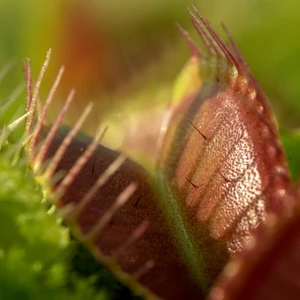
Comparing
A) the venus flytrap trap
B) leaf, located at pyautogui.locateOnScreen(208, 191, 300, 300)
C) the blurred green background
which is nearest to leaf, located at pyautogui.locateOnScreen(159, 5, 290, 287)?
the venus flytrap trap

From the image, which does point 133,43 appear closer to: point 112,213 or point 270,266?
point 112,213

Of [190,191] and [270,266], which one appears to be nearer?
[270,266]

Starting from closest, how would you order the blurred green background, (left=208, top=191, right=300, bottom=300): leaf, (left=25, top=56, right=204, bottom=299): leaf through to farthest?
(left=208, top=191, right=300, bottom=300): leaf < (left=25, top=56, right=204, bottom=299): leaf < the blurred green background

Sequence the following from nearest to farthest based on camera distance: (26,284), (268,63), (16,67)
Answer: (26,284) → (268,63) → (16,67)

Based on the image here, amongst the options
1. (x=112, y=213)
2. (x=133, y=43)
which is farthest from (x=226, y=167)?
(x=133, y=43)

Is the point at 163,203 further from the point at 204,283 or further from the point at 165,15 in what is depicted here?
the point at 165,15

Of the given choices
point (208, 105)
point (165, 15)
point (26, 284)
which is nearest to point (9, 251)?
point (26, 284)

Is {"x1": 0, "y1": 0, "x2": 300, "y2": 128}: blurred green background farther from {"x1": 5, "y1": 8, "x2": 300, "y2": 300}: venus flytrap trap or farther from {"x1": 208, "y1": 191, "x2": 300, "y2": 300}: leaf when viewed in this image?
{"x1": 208, "y1": 191, "x2": 300, "y2": 300}: leaf

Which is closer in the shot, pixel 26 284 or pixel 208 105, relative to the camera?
pixel 26 284
